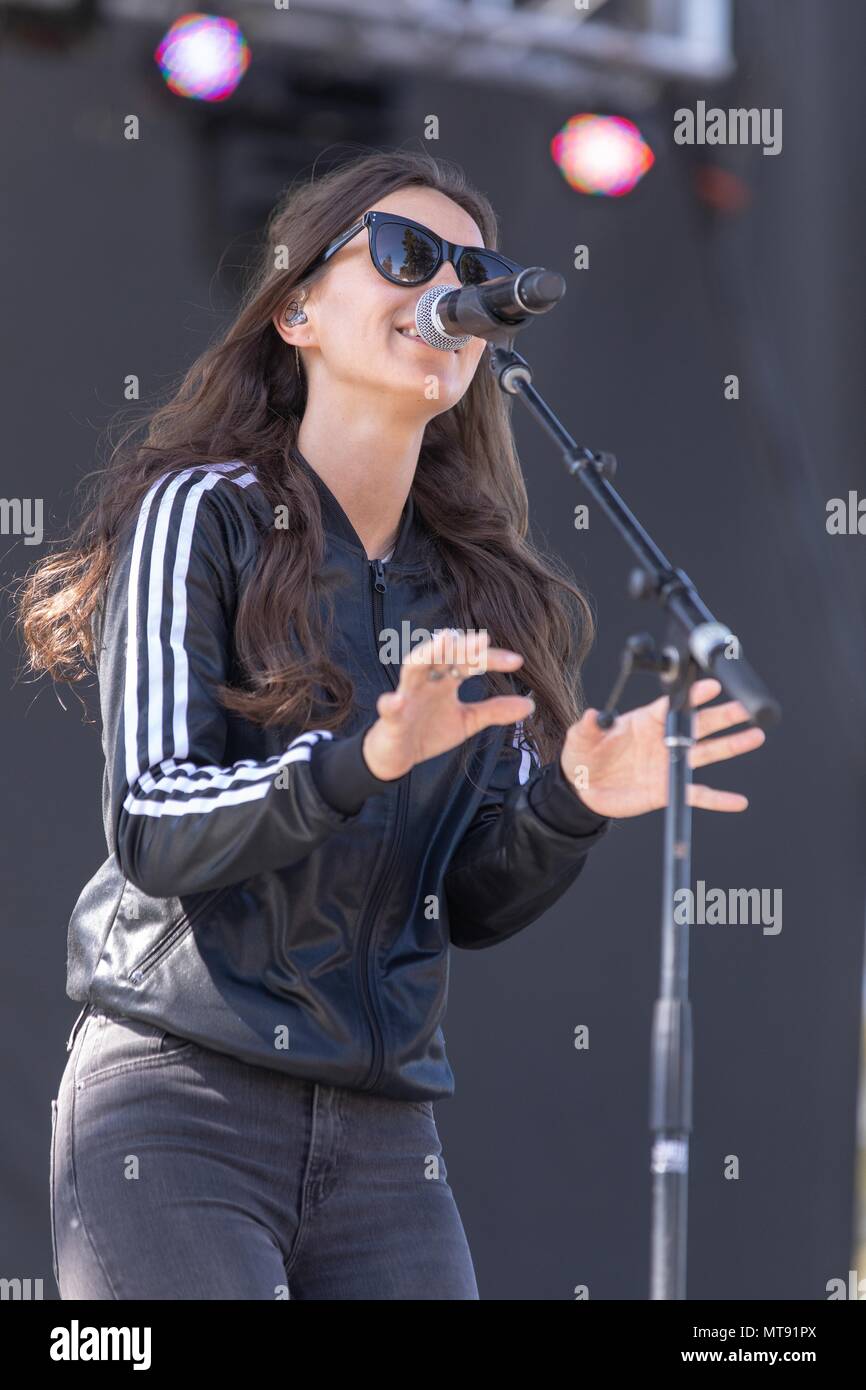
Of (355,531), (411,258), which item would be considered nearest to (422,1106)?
(355,531)

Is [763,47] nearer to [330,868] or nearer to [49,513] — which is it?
[49,513]

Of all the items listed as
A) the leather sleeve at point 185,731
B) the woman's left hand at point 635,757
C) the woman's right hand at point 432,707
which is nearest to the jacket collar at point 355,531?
the leather sleeve at point 185,731

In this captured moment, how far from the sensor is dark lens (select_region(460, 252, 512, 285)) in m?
2.07

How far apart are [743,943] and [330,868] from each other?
7.04 feet

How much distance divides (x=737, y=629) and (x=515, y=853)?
183 centimetres

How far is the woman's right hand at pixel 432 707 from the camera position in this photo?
161 cm

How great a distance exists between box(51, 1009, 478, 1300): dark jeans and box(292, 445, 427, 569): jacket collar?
0.71m

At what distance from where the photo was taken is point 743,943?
3.88m

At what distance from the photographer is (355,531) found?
2.24 m

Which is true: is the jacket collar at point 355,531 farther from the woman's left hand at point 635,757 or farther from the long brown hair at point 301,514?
the woman's left hand at point 635,757

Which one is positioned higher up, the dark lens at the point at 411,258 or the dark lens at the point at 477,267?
the dark lens at the point at 411,258

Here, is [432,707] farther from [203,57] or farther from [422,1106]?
[203,57]
